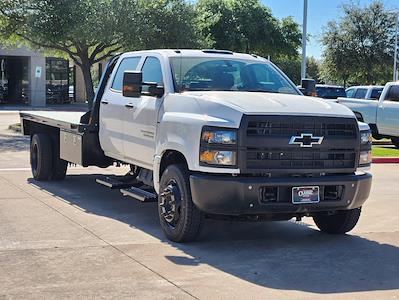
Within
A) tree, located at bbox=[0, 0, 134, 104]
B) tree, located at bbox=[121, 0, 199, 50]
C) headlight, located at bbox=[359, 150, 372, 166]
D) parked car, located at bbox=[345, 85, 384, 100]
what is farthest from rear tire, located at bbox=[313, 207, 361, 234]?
tree, located at bbox=[121, 0, 199, 50]

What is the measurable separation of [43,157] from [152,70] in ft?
12.4

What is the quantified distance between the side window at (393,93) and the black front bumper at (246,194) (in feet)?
46.3

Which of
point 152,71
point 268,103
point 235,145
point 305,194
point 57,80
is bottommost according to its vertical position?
point 305,194

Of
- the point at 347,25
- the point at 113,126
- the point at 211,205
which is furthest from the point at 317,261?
the point at 347,25

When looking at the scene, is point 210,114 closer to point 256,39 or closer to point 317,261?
point 317,261

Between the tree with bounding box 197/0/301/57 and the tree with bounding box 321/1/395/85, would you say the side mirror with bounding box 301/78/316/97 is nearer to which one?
the tree with bounding box 197/0/301/57

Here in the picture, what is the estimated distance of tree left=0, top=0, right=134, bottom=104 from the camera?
21.7 metres

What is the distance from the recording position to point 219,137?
666 cm

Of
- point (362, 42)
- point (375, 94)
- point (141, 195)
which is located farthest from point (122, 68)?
point (362, 42)

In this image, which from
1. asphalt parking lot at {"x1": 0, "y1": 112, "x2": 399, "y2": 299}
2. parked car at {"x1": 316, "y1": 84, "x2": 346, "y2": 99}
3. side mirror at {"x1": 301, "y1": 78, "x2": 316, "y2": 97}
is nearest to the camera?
asphalt parking lot at {"x1": 0, "y1": 112, "x2": 399, "y2": 299}

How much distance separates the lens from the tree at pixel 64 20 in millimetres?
21734

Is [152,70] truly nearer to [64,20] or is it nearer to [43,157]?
[43,157]

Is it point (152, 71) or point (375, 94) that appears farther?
point (375, 94)

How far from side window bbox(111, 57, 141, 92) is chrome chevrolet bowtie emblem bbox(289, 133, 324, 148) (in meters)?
3.08
